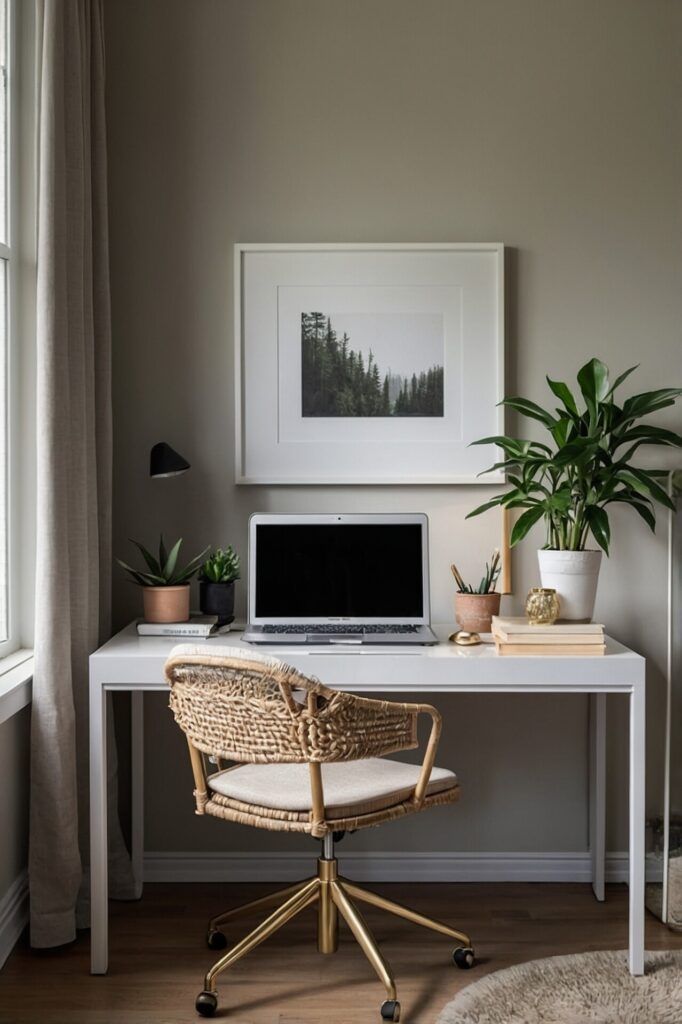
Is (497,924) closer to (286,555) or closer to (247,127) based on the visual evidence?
(286,555)

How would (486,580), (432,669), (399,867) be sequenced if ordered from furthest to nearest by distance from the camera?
(399,867) → (486,580) → (432,669)

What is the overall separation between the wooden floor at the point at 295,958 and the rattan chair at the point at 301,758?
9cm

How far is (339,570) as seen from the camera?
2803mm

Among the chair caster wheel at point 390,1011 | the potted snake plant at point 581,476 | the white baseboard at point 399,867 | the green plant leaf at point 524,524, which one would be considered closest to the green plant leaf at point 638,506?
the potted snake plant at point 581,476

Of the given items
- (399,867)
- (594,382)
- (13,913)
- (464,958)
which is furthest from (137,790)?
(594,382)

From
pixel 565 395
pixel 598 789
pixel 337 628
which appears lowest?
pixel 598 789

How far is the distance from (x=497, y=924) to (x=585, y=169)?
219 cm

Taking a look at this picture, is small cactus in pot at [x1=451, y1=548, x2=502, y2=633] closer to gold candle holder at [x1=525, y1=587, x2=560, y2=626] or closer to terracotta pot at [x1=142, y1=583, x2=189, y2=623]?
gold candle holder at [x1=525, y1=587, x2=560, y2=626]

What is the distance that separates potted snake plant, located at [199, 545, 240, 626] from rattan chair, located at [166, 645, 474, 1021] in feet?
1.61

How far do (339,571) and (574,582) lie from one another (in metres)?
0.63

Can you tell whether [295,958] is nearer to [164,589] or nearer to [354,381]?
[164,589]

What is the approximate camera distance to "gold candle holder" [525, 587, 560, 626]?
2568 mm

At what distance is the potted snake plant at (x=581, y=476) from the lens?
2670mm

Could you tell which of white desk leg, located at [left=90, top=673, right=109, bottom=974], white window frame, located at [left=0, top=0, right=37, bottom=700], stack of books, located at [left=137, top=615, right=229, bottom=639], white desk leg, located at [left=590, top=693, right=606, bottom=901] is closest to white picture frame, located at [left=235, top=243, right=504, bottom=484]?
stack of books, located at [left=137, top=615, right=229, bottom=639]
